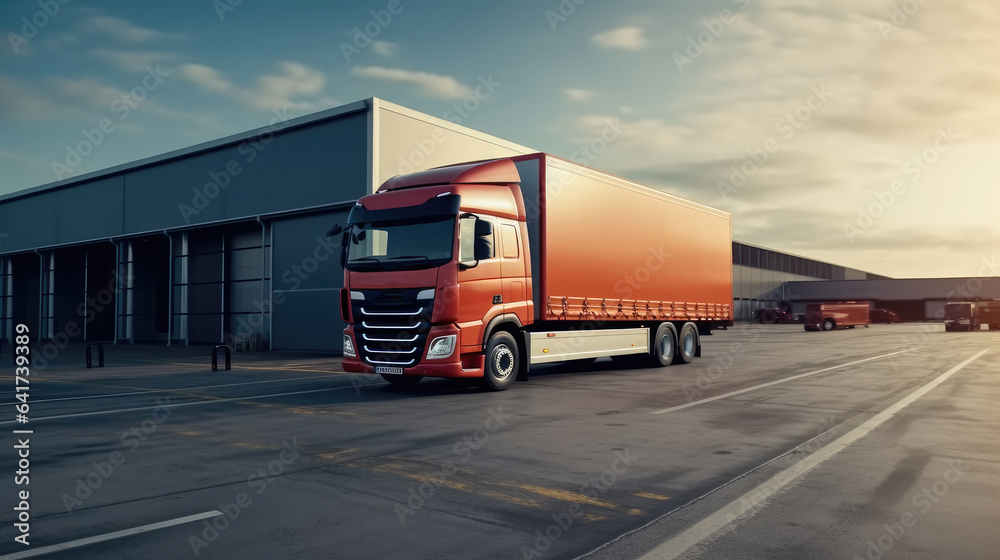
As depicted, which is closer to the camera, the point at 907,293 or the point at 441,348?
the point at 441,348

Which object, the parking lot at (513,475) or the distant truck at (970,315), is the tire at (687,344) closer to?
the parking lot at (513,475)

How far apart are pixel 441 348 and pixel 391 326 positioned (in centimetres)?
100

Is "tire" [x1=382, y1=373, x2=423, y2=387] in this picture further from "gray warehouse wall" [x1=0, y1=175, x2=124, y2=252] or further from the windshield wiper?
"gray warehouse wall" [x1=0, y1=175, x2=124, y2=252]

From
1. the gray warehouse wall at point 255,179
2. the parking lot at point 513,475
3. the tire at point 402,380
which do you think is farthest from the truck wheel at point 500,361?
the gray warehouse wall at point 255,179

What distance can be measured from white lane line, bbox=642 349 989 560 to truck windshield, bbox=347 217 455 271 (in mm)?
6656

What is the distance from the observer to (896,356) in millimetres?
23844

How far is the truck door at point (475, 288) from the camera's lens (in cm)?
1232

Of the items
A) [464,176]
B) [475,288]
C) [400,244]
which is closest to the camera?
[475,288]

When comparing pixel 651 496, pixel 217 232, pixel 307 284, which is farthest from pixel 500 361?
pixel 217 232

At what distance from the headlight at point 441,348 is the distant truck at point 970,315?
5281 centimetres

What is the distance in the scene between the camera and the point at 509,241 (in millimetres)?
13531

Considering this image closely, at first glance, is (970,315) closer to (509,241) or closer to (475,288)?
(509,241)

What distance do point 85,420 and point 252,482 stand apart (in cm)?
522

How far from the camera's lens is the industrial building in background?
26391 mm
